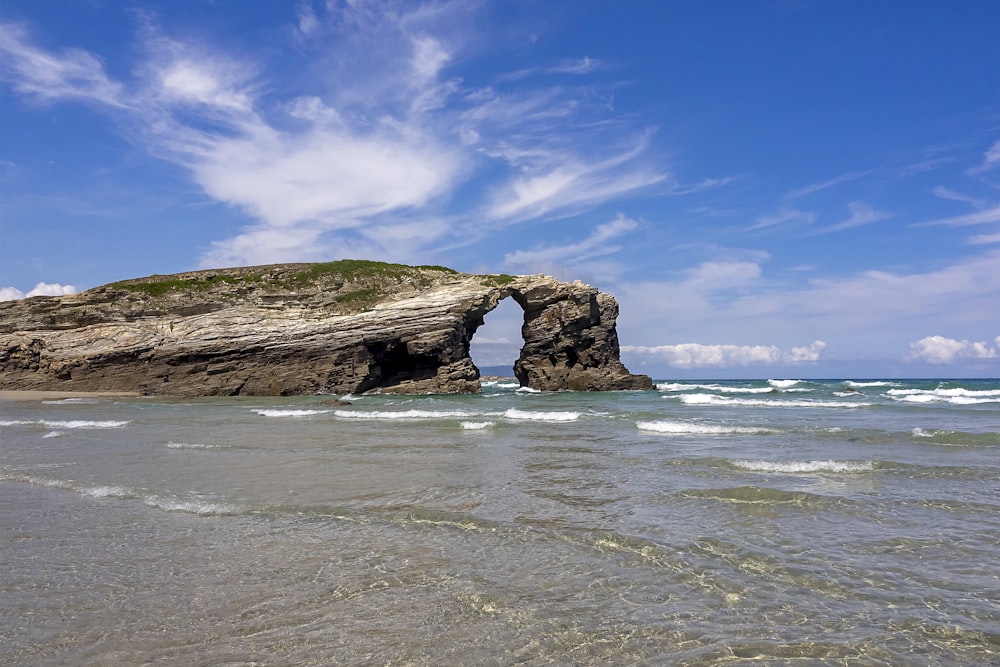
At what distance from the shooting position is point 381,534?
21.0 ft

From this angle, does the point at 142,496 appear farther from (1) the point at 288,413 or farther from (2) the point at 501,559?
(1) the point at 288,413

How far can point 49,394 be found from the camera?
37.9m

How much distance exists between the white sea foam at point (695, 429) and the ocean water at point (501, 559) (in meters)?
4.27

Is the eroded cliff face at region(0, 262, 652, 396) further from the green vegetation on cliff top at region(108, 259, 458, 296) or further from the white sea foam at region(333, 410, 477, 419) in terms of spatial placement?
the white sea foam at region(333, 410, 477, 419)

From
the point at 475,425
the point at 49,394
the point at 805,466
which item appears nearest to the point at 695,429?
the point at 475,425

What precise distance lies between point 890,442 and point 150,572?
49.5 ft

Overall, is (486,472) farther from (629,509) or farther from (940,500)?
(940,500)

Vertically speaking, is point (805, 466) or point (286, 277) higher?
point (286, 277)

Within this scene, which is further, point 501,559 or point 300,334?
point 300,334

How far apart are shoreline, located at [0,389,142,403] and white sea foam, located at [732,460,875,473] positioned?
122 feet

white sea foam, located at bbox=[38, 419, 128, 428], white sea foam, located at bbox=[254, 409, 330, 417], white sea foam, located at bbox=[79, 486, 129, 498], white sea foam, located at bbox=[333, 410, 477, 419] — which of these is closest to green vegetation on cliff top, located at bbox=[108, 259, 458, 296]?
white sea foam, located at bbox=[254, 409, 330, 417]

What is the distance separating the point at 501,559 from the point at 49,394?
139 feet

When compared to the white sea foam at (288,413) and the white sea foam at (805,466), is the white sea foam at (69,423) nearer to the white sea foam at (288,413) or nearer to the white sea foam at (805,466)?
the white sea foam at (288,413)

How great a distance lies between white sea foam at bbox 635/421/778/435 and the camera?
663 inches
